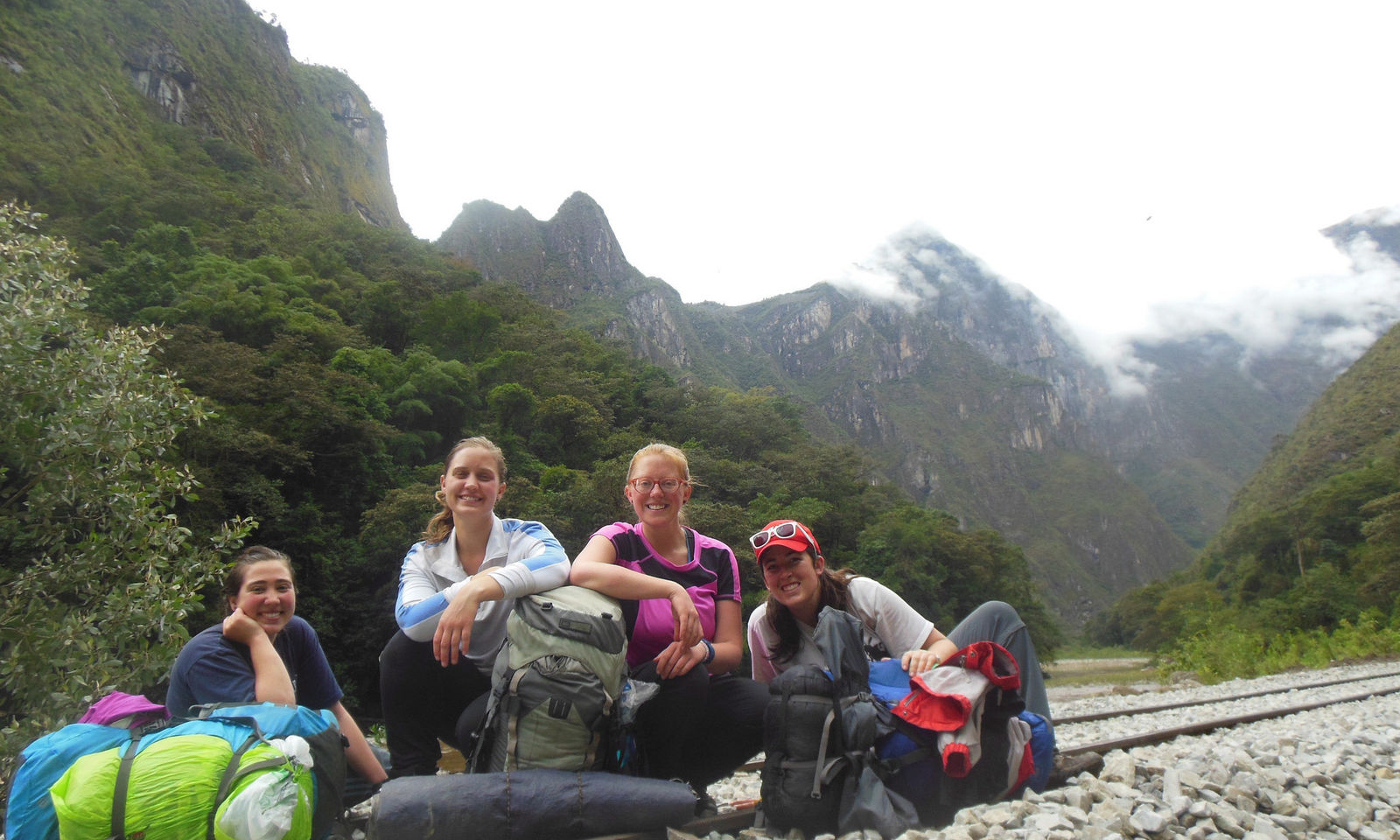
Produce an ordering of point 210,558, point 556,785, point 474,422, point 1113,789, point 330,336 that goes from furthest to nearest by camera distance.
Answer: point 474,422, point 330,336, point 210,558, point 1113,789, point 556,785

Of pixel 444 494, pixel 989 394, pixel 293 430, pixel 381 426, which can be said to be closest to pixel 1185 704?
pixel 444 494

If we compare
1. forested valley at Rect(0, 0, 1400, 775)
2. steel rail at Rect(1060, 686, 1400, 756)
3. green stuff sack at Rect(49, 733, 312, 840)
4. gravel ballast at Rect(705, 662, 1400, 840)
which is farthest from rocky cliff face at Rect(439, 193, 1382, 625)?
green stuff sack at Rect(49, 733, 312, 840)

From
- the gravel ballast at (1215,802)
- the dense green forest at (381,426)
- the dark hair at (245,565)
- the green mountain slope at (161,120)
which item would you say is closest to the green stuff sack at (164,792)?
the dark hair at (245,565)

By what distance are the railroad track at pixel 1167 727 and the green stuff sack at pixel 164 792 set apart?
3.20 feet

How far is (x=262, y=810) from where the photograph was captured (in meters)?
1.80

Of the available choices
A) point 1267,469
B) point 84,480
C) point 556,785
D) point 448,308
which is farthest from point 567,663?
point 1267,469

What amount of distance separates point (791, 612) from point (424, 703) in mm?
1454

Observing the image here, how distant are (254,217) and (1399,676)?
172 ft

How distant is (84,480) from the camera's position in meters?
4.62

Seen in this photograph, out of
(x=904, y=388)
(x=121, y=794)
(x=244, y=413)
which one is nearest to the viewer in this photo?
(x=121, y=794)

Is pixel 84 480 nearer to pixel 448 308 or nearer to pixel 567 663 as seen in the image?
pixel 567 663

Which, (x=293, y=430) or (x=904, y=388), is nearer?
(x=293, y=430)

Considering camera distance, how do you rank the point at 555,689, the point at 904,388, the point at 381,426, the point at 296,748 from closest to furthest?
the point at 296,748 → the point at 555,689 → the point at 381,426 → the point at 904,388

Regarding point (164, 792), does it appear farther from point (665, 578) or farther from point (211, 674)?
point (665, 578)
